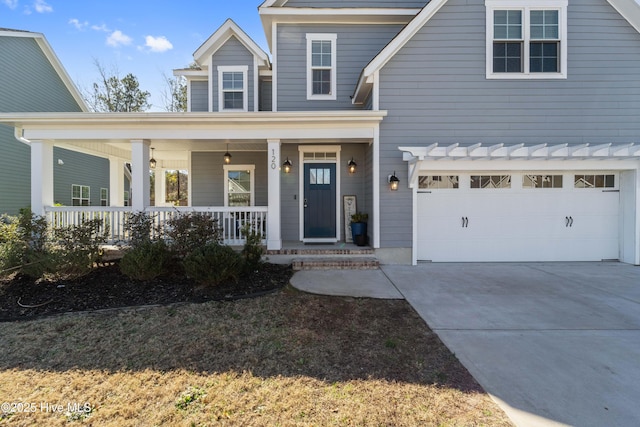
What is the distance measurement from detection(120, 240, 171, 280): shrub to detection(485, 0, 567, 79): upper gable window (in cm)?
814

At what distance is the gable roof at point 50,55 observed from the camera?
10.6m

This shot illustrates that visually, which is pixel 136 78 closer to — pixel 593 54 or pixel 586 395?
pixel 593 54

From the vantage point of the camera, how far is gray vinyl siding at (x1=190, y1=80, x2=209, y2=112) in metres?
9.44

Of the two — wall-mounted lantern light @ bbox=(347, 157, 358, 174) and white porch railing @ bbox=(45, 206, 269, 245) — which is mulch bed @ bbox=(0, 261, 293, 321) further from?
wall-mounted lantern light @ bbox=(347, 157, 358, 174)

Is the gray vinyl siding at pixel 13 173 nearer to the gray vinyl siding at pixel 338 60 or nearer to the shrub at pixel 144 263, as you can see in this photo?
the shrub at pixel 144 263

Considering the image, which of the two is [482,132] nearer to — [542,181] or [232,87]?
[542,181]

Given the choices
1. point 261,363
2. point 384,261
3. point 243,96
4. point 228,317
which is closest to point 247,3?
point 243,96

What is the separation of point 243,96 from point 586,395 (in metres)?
9.41

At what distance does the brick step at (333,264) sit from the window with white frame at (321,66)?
4.64m

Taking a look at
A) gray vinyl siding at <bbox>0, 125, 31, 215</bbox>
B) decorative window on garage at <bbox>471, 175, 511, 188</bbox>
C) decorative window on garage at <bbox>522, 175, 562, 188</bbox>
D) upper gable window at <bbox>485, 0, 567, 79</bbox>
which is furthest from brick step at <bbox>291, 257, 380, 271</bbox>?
gray vinyl siding at <bbox>0, 125, 31, 215</bbox>

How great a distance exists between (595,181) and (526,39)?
3.78 metres

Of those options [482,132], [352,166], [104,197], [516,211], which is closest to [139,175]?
[352,166]

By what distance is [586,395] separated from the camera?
93.6 inches

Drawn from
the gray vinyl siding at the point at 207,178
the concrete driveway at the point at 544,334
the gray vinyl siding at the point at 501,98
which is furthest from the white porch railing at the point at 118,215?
the concrete driveway at the point at 544,334
